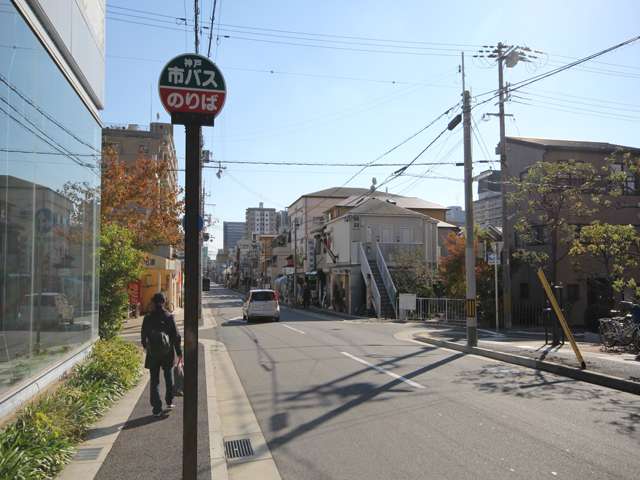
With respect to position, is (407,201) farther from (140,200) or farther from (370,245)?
(140,200)

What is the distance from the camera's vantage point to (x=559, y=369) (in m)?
11.3

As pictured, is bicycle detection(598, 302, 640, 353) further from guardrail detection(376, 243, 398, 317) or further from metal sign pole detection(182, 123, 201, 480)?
guardrail detection(376, 243, 398, 317)

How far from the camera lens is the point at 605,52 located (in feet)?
40.2

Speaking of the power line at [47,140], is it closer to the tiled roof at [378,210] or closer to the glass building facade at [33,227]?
the glass building facade at [33,227]

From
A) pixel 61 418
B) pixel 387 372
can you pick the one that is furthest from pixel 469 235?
pixel 61 418

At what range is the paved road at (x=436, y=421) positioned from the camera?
18.6 ft

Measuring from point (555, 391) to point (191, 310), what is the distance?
7594 mm

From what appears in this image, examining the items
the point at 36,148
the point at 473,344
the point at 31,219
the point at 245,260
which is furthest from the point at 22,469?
the point at 245,260

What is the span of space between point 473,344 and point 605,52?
323 inches

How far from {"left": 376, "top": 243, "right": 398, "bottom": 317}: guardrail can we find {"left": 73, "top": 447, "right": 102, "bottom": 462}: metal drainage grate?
82.6 ft

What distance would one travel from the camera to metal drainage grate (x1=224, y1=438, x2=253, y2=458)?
6.30 meters

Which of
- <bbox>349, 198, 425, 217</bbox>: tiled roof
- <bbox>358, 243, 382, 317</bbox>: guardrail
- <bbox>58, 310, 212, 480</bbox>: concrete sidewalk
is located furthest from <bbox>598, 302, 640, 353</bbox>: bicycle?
<bbox>349, 198, 425, 217</bbox>: tiled roof

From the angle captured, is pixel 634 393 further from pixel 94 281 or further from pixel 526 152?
pixel 526 152

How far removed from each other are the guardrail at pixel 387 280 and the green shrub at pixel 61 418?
22325 millimetres
